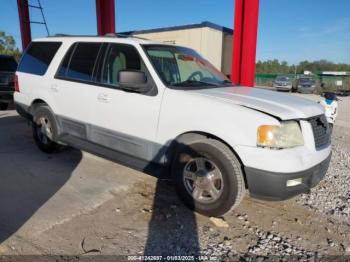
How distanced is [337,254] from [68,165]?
3.72 meters

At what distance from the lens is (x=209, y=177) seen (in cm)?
336

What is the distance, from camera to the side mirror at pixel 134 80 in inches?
140

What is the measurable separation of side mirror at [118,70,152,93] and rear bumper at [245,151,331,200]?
1.52 m

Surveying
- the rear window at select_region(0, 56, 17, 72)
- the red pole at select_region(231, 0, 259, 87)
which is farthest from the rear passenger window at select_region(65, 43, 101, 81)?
the rear window at select_region(0, 56, 17, 72)

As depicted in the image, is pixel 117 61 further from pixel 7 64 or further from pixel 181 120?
pixel 7 64

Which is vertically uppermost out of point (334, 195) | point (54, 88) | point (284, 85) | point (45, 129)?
point (54, 88)

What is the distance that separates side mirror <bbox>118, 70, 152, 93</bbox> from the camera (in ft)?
11.7

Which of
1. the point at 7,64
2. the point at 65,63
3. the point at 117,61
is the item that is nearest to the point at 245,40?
the point at 117,61

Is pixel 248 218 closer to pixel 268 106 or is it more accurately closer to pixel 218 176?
pixel 218 176

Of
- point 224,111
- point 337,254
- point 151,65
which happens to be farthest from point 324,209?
point 151,65

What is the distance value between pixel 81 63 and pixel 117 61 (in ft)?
2.17

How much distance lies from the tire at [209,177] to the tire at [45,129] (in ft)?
7.92

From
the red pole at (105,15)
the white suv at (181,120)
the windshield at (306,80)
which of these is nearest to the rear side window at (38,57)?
the white suv at (181,120)

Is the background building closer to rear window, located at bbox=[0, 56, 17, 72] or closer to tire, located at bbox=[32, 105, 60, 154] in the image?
rear window, located at bbox=[0, 56, 17, 72]
